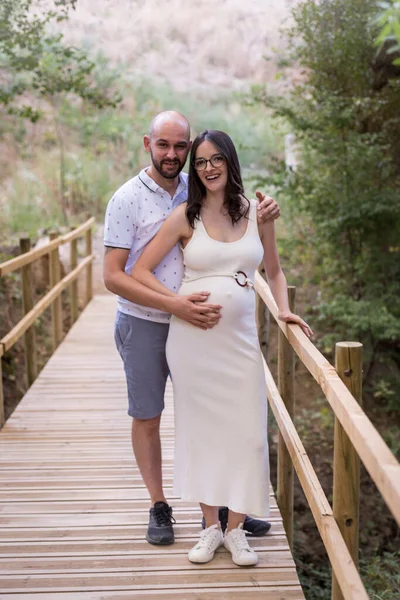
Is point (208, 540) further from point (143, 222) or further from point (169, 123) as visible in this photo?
point (169, 123)

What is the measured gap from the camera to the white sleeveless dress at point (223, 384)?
9.12 ft

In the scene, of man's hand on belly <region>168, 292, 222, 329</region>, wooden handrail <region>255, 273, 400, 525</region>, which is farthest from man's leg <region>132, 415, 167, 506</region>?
wooden handrail <region>255, 273, 400, 525</region>

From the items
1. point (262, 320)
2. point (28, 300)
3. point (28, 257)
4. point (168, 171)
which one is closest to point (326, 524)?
point (168, 171)

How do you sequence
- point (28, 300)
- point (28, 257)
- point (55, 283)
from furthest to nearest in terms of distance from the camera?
point (55, 283) → point (28, 300) → point (28, 257)

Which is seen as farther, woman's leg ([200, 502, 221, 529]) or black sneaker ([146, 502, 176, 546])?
black sneaker ([146, 502, 176, 546])

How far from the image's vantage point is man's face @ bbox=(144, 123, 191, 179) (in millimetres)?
2855

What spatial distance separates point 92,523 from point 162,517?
1.13 ft

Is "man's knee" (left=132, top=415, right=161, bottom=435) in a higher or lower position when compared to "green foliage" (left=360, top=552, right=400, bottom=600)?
higher

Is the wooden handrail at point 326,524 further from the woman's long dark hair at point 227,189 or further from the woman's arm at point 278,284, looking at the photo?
the woman's long dark hair at point 227,189

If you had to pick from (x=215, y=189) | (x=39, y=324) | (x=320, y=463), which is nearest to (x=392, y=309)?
(x=320, y=463)

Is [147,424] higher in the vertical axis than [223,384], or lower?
lower

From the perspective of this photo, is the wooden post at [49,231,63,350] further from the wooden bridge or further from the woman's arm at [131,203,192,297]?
the woman's arm at [131,203,192,297]

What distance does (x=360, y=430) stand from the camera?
1906 mm

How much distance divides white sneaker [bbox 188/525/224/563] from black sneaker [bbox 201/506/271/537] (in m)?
0.25
